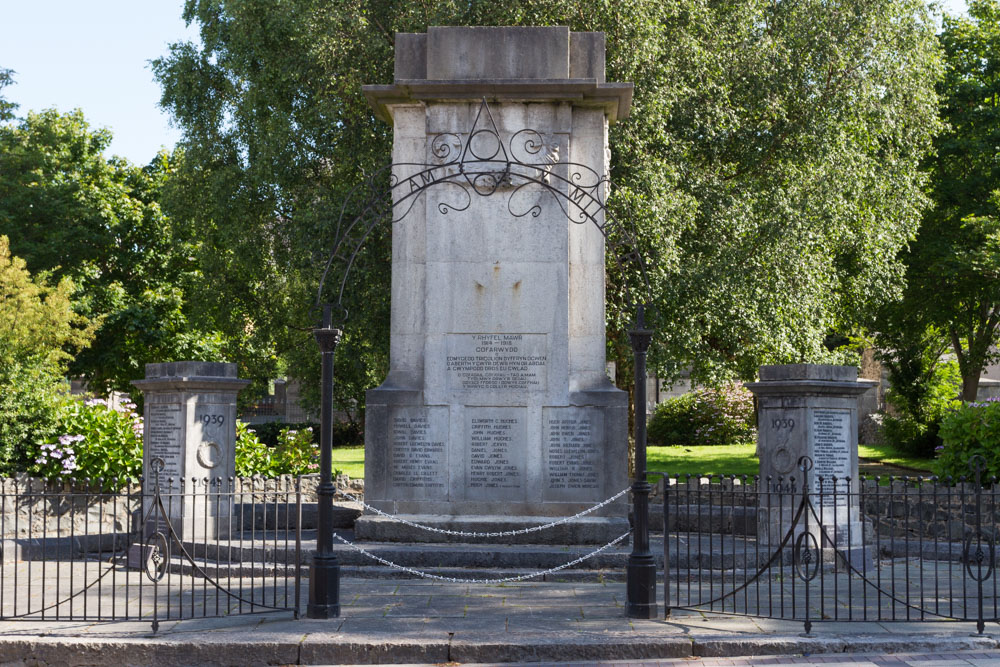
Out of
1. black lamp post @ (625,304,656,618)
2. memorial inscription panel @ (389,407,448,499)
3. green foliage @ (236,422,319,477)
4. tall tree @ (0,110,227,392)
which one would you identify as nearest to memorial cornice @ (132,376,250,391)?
memorial inscription panel @ (389,407,448,499)

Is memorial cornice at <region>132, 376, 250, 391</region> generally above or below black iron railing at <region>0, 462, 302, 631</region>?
above

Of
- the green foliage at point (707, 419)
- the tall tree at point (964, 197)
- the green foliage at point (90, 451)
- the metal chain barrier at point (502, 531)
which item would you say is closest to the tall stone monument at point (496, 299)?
the metal chain barrier at point (502, 531)

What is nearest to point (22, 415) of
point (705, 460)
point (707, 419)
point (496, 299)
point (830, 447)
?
point (496, 299)

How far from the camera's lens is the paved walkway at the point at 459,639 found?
7.98 m

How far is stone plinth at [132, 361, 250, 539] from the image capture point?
1341 cm

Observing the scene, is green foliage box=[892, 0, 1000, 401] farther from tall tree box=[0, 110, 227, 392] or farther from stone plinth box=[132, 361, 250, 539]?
tall tree box=[0, 110, 227, 392]

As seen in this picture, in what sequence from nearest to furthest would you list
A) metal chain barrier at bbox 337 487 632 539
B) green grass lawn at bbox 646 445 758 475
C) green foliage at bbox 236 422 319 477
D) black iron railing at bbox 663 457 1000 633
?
1. black iron railing at bbox 663 457 1000 633
2. metal chain barrier at bbox 337 487 632 539
3. green foliage at bbox 236 422 319 477
4. green grass lawn at bbox 646 445 758 475

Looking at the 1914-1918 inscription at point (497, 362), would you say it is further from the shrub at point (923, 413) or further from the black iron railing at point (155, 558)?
the shrub at point (923, 413)

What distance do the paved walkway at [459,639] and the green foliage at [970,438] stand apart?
8.14 metres

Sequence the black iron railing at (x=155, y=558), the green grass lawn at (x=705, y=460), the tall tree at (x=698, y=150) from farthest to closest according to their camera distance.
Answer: the green grass lawn at (x=705, y=460) < the tall tree at (x=698, y=150) < the black iron railing at (x=155, y=558)

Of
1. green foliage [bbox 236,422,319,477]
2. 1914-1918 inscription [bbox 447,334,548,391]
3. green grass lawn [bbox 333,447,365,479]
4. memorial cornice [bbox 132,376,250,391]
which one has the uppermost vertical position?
1914-1918 inscription [bbox 447,334,548,391]

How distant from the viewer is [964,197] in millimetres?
27531

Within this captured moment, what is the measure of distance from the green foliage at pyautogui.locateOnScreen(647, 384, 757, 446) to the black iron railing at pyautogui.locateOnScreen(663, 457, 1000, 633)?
1981cm

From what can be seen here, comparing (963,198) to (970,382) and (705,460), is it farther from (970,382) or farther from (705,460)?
(705,460)
